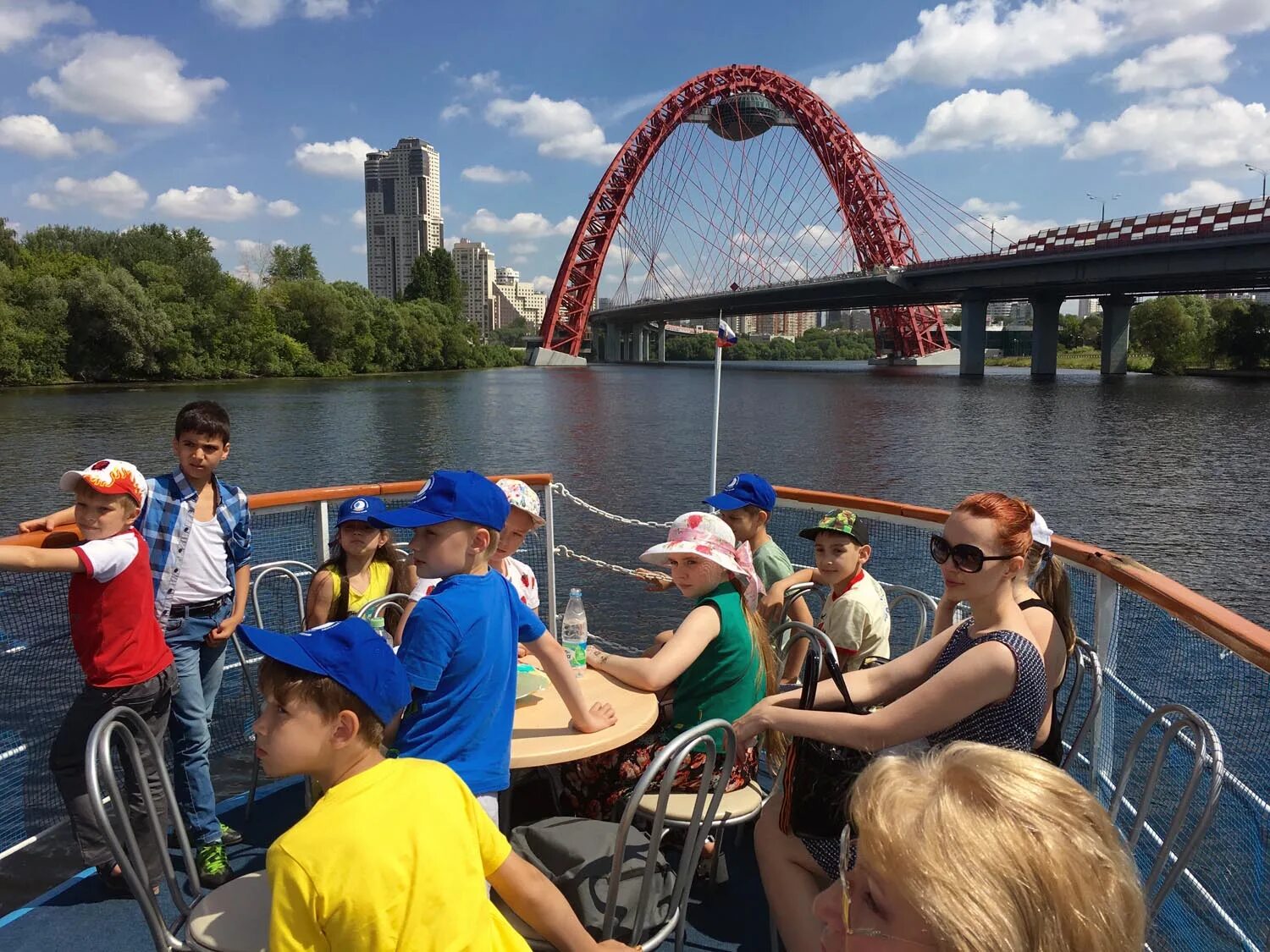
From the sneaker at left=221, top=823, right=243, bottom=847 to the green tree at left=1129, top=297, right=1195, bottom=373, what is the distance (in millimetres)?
60924

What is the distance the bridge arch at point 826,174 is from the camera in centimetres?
6397

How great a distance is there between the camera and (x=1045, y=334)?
48.8m

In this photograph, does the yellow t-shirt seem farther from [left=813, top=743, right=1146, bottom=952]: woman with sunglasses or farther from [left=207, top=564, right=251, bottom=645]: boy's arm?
[left=207, top=564, right=251, bottom=645]: boy's arm

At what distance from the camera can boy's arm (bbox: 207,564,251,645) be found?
123 inches

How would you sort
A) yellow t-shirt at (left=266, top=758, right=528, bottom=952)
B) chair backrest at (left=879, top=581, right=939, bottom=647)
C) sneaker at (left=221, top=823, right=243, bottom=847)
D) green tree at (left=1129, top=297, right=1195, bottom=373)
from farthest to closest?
green tree at (left=1129, top=297, right=1195, bottom=373) → chair backrest at (left=879, top=581, right=939, bottom=647) → sneaker at (left=221, top=823, right=243, bottom=847) → yellow t-shirt at (left=266, top=758, right=528, bottom=952)

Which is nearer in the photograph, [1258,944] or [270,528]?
[1258,944]

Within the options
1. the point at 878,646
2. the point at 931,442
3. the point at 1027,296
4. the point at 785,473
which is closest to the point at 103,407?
the point at 785,473

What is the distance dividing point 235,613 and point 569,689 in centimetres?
154

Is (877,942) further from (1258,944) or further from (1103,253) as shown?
(1103,253)

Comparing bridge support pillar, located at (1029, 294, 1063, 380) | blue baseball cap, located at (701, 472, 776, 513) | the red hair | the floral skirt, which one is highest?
bridge support pillar, located at (1029, 294, 1063, 380)

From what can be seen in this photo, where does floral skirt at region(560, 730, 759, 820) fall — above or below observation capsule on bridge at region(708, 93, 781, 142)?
below

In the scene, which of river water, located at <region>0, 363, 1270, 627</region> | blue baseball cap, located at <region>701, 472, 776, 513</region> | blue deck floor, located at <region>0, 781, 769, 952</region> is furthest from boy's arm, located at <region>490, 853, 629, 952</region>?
river water, located at <region>0, 363, 1270, 627</region>

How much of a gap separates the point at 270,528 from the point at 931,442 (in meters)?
21.2

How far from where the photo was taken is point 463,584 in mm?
2070
